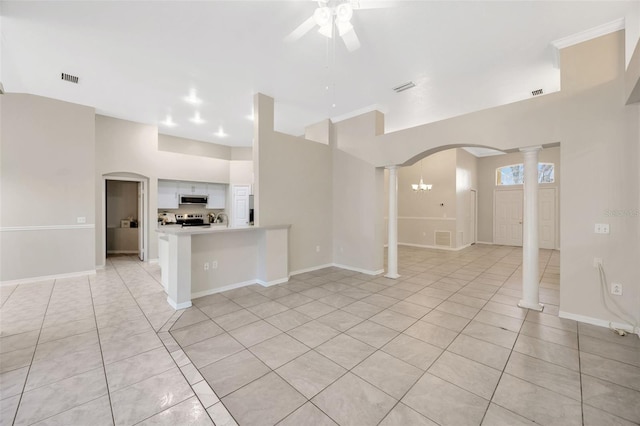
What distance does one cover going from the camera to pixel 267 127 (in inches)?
186

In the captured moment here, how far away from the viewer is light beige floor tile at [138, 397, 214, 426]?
1.68 meters

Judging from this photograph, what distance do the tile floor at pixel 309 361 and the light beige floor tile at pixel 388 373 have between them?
12 millimetres

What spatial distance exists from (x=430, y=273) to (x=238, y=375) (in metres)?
4.51

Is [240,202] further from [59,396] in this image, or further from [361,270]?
[59,396]

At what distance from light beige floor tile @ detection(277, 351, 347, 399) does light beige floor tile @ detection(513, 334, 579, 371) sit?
190cm

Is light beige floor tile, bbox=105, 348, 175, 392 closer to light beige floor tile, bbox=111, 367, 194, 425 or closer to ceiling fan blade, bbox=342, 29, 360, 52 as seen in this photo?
light beige floor tile, bbox=111, 367, 194, 425

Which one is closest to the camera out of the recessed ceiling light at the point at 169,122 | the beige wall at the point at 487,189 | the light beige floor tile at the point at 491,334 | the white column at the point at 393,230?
the light beige floor tile at the point at 491,334

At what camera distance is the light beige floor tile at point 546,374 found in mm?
1980

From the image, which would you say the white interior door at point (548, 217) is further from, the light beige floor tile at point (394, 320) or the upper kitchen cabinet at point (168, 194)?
the upper kitchen cabinet at point (168, 194)

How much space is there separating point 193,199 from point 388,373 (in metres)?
7.44

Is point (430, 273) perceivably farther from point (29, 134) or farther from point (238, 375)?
point (29, 134)

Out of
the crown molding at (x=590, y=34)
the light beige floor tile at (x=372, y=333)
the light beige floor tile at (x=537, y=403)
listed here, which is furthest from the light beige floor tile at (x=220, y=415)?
the crown molding at (x=590, y=34)

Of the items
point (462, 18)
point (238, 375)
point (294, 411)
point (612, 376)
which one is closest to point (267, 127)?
point (462, 18)

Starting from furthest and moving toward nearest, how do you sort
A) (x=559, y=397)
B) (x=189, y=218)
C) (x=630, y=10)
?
(x=189, y=218)
(x=630, y=10)
(x=559, y=397)
